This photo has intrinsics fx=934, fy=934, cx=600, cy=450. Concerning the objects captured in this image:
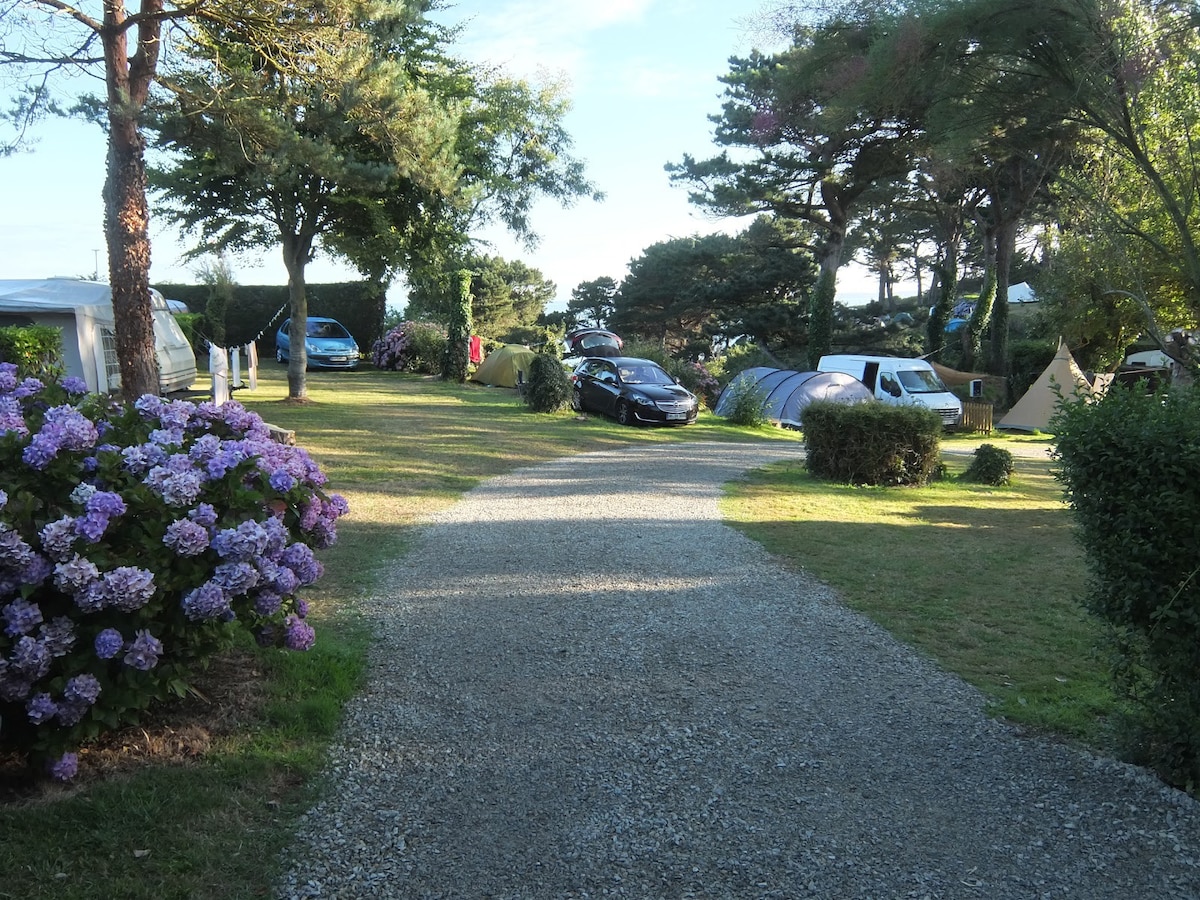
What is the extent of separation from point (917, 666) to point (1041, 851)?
6.49ft

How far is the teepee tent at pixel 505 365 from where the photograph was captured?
2630 centimetres

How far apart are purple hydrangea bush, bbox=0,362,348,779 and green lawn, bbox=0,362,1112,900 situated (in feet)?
1.19

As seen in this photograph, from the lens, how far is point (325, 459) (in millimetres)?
12695

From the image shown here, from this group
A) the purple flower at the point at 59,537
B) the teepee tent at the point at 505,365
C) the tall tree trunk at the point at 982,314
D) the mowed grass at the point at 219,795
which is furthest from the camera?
the tall tree trunk at the point at 982,314

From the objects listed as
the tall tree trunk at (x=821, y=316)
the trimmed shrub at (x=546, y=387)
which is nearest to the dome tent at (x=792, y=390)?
the trimmed shrub at (x=546, y=387)

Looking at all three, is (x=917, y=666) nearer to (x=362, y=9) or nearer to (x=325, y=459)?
(x=325, y=459)

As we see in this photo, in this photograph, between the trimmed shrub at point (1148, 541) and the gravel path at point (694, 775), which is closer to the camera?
the gravel path at point (694, 775)

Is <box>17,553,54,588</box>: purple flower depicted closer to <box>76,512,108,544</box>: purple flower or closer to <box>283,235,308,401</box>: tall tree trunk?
<box>76,512,108,544</box>: purple flower

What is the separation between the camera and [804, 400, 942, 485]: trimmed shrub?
12945 mm

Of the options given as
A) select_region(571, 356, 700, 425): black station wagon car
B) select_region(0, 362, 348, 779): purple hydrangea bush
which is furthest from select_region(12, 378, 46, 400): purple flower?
select_region(571, 356, 700, 425): black station wagon car

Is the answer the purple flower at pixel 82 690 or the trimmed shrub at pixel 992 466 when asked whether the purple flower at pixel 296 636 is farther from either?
the trimmed shrub at pixel 992 466

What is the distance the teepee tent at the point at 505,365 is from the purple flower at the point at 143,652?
2273cm

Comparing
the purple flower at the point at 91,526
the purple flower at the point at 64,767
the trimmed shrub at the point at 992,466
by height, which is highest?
the purple flower at the point at 91,526

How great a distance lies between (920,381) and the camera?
939 inches
